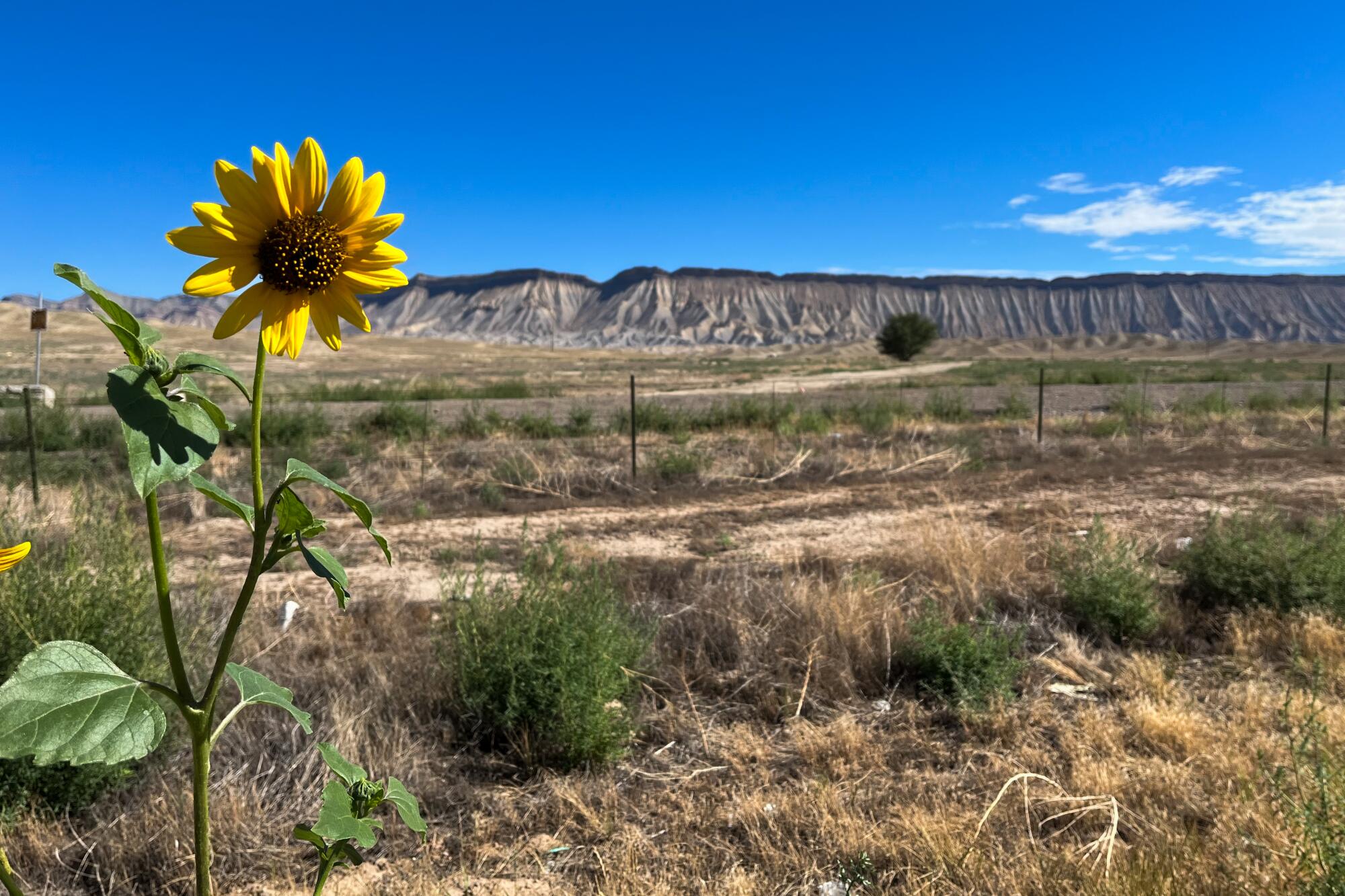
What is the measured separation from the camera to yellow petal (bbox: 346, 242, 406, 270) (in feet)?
4.85

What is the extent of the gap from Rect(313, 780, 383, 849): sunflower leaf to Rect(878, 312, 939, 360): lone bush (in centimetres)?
9020

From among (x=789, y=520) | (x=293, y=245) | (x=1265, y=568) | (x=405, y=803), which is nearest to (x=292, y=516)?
(x=293, y=245)

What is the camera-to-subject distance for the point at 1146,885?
8.82 feet

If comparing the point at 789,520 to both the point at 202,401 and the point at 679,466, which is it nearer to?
the point at 679,466

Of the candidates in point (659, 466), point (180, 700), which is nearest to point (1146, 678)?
point (180, 700)

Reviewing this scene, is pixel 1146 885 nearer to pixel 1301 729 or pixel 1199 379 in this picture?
pixel 1301 729

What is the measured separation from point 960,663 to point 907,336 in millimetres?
86759

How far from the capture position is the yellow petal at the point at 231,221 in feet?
4.36

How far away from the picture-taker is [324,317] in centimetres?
148

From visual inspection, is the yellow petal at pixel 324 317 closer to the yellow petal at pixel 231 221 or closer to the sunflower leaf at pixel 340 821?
the yellow petal at pixel 231 221

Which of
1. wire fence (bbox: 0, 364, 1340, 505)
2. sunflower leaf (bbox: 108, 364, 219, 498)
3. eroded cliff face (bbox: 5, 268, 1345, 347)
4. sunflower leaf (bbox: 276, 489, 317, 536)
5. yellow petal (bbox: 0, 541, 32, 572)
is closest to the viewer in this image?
yellow petal (bbox: 0, 541, 32, 572)

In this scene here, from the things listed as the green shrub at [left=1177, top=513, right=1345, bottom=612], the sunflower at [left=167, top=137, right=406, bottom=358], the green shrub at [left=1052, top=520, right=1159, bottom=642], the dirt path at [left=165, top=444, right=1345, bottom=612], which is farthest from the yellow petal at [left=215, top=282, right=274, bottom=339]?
the green shrub at [left=1177, top=513, right=1345, bottom=612]

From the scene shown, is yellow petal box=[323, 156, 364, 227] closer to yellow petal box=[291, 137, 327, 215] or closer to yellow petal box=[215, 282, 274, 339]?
yellow petal box=[291, 137, 327, 215]

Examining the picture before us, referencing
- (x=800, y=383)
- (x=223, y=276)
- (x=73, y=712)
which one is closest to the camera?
(x=73, y=712)
